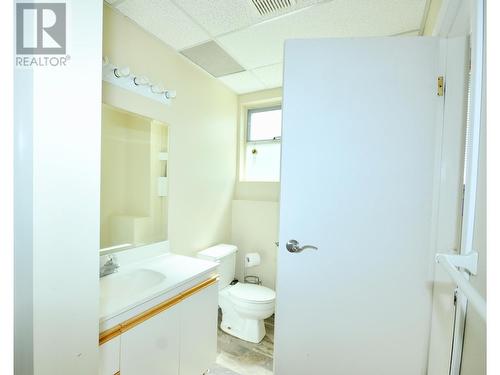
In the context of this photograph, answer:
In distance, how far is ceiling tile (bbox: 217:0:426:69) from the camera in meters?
1.36

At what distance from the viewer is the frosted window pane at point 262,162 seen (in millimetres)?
2676

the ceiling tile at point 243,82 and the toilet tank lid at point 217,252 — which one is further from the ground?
the ceiling tile at point 243,82

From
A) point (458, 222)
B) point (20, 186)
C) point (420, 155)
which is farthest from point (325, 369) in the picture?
point (20, 186)

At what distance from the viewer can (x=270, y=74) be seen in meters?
2.24

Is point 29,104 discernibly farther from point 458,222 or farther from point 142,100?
point 458,222

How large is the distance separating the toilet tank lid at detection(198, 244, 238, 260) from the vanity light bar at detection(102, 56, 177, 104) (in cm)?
137

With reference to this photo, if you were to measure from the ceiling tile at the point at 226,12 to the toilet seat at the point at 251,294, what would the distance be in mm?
2084

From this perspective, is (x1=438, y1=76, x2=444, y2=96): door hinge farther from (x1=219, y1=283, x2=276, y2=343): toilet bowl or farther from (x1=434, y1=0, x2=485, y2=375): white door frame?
(x1=219, y1=283, x2=276, y2=343): toilet bowl

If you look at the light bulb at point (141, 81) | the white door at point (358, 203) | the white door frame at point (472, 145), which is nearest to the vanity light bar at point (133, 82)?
the light bulb at point (141, 81)

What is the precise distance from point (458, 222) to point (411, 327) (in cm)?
55

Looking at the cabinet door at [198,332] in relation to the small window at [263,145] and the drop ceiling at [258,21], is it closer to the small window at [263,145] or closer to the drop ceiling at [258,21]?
the small window at [263,145]

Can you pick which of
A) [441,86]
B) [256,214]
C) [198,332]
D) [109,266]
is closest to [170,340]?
[198,332]

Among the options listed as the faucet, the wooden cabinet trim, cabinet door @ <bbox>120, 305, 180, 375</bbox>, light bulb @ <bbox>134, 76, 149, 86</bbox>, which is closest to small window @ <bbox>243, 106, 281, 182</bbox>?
light bulb @ <bbox>134, 76, 149, 86</bbox>

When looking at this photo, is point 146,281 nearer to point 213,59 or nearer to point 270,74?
point 213,59
